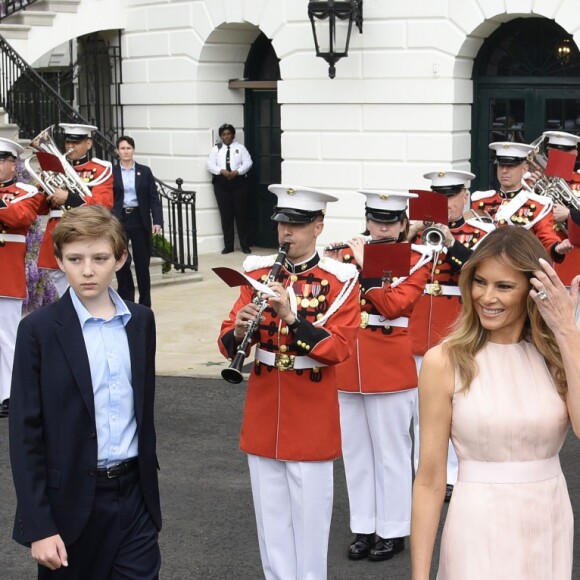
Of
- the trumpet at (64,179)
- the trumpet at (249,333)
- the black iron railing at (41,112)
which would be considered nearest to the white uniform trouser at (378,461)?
the trumpet at (249,333)

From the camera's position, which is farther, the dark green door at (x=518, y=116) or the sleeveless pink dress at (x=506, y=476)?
the dark green door at (x=518, y=116)

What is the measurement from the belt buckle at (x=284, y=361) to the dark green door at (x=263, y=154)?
40.4 ft

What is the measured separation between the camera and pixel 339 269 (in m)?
5.71

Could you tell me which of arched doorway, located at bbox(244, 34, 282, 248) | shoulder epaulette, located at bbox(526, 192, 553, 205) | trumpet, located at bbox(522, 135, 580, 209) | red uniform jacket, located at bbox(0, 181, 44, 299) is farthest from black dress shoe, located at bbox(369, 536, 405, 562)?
arched doorway, located at bbox(244, 34, 282, 248)

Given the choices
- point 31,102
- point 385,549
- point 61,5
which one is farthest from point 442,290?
point 61,5

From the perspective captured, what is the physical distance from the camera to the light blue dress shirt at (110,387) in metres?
4.40

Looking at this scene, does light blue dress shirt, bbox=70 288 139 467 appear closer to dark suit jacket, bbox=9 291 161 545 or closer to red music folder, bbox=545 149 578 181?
dark suit jacket, bbox=9 291 161 545

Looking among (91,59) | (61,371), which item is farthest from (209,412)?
(91,59)

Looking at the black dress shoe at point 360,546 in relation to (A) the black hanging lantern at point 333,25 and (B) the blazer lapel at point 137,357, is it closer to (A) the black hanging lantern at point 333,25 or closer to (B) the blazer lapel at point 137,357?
(B) the blazer lapel at point 137,357

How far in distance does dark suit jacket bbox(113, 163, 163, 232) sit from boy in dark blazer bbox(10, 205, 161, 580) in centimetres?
856

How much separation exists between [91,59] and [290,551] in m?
14.1

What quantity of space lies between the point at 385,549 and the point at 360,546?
125 mm

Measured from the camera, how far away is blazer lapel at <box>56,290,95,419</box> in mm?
4328

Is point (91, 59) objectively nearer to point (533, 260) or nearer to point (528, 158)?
point (528, 158)
